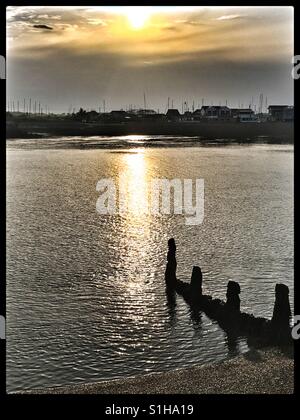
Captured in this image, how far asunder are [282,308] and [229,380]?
17.7 feet

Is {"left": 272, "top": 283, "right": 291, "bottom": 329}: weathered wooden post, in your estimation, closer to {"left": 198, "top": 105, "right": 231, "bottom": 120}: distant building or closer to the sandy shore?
the sandy shore

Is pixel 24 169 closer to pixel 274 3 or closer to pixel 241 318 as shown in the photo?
pixel 241 318

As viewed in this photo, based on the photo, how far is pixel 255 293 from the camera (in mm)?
32438

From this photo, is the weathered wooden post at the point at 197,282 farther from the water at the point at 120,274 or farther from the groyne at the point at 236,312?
the water at the point at 120,274

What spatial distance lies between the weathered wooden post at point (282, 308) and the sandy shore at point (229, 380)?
5.26ft

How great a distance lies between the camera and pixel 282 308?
21.5 metres

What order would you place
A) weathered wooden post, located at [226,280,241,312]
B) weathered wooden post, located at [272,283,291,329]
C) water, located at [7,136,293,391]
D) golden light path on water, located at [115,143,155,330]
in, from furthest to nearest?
golden light path on water, located at [115,143,155,330]
weathered wooden post, located at [226,280,241,312]
water, located at [7,136,293,391]
weathered wooden post, located at [272,283,291,329]

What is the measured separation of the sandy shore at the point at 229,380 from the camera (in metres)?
15.8

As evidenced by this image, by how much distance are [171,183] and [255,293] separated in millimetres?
56456

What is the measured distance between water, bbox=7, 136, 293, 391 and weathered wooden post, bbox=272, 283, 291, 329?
275 cm

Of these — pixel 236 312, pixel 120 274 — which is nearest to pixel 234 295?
pixel 236 312

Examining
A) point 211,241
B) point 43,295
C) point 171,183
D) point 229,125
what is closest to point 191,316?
point 43,295

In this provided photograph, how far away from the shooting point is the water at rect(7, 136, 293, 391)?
24.6 m

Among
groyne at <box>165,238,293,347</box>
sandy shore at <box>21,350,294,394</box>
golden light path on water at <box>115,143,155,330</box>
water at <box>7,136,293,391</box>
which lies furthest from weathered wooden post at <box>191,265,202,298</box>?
sandy shore at <box>21,350,294,394</box>
